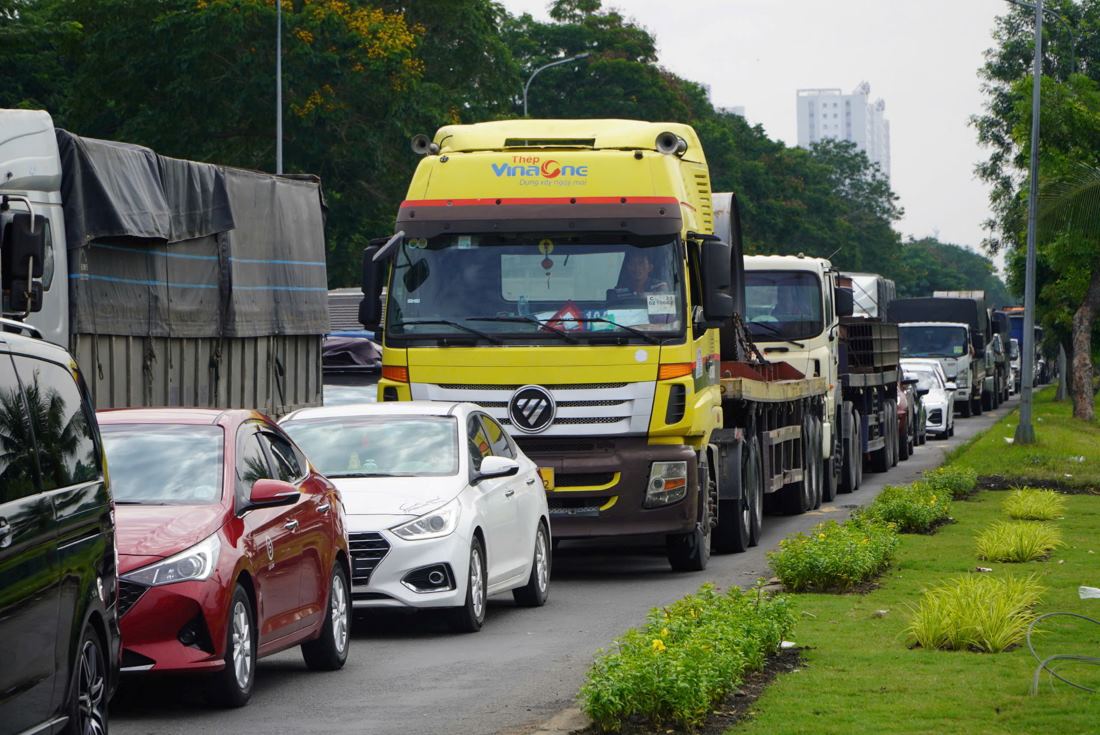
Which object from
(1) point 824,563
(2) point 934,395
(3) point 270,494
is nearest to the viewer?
(3) point 270,494

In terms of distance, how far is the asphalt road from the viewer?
916 centimetres

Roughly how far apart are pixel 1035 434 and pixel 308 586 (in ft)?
83.7

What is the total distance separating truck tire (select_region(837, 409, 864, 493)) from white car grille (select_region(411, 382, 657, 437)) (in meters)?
12.3

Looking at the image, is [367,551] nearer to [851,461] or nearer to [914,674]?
[914,674]

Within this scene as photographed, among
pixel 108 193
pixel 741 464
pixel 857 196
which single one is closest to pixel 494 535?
pixel 108 193

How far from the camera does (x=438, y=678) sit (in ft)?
35.0

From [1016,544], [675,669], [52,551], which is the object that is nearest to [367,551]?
[675,669]

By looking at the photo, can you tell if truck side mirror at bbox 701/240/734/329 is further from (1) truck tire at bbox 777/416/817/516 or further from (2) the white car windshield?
(1) truck tire at bbox 777/416/817/516

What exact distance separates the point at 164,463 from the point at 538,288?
605 cm

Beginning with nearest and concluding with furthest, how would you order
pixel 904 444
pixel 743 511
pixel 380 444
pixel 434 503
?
pixel 434 503 < pixel 380 444 < pixel 743 511 < pixel 904 444

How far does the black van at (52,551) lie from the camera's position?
656 centimetres

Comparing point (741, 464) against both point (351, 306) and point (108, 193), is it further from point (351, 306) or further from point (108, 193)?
point (351, 306)

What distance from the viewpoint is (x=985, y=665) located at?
10.1m

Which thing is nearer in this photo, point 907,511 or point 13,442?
point 13,442
